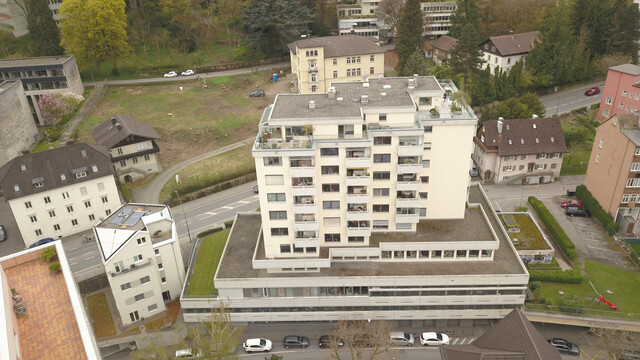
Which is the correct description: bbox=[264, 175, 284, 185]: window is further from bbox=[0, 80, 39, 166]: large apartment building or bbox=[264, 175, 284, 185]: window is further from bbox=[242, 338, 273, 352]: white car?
bbox=[0, 80, 39, 166]: large apartment building

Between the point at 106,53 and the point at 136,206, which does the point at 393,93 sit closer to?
the point at 136,206

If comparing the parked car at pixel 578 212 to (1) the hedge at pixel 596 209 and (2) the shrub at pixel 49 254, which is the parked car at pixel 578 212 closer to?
(1) the hedge at pixel 596 209

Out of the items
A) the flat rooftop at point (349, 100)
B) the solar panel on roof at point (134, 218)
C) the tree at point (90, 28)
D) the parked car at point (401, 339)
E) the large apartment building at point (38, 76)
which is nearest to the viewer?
the flat rooftop at point (349, 100)

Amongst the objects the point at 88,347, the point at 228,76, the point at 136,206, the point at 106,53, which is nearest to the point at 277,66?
the point at 228,76

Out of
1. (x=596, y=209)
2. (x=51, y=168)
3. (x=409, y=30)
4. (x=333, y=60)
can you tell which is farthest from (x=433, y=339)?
(x=409, y=30)

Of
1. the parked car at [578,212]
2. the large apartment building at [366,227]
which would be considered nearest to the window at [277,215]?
the large apartment building at [366,227]

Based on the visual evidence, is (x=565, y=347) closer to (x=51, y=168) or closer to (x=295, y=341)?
(x=295, y=341)
